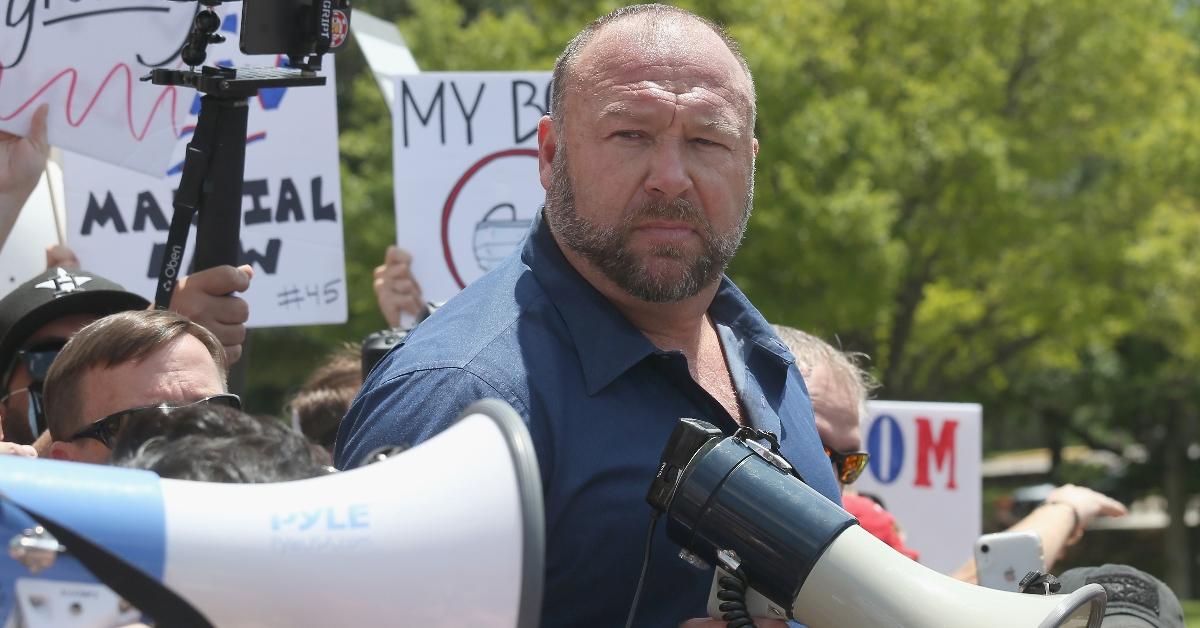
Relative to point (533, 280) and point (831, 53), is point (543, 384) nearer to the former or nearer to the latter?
point (533, 280)

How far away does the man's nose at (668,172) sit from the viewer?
227 cm

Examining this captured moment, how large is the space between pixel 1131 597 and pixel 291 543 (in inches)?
70.2

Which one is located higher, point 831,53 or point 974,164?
point 831,53

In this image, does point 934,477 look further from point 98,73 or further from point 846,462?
point 98,73

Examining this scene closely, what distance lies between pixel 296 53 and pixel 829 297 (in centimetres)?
1179

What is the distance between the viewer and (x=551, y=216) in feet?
7.93

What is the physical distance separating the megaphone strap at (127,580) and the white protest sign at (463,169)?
3420 mm

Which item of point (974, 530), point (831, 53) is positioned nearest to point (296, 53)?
point (974, 530)

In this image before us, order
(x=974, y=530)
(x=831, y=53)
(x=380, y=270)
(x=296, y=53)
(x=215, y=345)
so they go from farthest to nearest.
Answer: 1. (x=831, y=53)
2. (x=974, y=530)
3. (x=380, y=270)
4. (x=296, y=53)
5. (x=215, y=345)

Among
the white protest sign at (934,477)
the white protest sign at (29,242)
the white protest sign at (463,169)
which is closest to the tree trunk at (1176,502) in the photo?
the white protest sign at (934,477)

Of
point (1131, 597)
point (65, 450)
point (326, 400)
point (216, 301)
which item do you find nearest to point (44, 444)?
point (65, 450)

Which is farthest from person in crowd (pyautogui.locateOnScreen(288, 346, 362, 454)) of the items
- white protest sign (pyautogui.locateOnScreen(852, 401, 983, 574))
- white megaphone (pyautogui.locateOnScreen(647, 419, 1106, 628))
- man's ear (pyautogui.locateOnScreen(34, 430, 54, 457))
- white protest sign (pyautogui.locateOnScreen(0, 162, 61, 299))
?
white protest sign (pyautogui.locateOnScreen(852, 401, 983, 574))

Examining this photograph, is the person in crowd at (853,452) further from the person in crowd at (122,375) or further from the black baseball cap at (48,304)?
the black baseball cap at (48,304)

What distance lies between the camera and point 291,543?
1352mm
